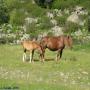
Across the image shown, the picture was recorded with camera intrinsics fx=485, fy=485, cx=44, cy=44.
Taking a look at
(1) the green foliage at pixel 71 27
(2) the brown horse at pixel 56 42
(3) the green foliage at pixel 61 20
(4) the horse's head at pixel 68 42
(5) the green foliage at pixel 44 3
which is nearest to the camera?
(4) the horse's head at pixel 68 42

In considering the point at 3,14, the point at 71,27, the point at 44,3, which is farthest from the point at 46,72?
the point at 44,3

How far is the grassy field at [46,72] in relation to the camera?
23.5m

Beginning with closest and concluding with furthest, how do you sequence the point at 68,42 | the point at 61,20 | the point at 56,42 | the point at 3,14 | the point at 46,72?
1. the point at 46,72
2. the point at 68,42
3. the point at 56,42
4. the point at 3,14
5. the point at 61,20

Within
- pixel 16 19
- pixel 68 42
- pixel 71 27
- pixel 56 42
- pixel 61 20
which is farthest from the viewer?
pixel 16 19

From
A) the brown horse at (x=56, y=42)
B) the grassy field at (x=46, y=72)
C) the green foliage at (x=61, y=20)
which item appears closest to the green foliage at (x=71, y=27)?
the green foliage at (x=61, y=20)

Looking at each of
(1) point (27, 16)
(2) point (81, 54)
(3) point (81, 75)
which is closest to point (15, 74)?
(3) point (81, 75)

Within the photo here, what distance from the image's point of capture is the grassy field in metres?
23.5

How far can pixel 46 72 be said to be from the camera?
99.0 feet

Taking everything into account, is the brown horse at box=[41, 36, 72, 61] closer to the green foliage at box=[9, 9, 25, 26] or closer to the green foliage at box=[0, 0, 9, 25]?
the green foliage at box=[0, 0, 9, 25]

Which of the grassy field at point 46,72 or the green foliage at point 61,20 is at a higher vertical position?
the grassy field at point 46,72

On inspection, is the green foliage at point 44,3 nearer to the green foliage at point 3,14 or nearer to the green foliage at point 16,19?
A: the green foliage at point 16,19

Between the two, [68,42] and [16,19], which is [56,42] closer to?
[68,42]

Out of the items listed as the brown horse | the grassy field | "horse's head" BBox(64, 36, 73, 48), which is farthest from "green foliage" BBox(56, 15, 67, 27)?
"horse's head" BBox(64, 36, 73, 48)

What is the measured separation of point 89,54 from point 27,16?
32930mm
